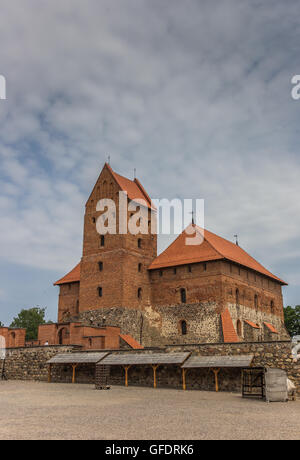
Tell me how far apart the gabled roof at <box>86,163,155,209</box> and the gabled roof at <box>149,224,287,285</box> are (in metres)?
4.09

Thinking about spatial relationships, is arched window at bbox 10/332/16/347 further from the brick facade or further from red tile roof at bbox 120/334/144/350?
red tile roof at bbox 120/334/144/350

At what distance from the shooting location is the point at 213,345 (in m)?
21.0

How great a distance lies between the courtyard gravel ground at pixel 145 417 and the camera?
29.3ft

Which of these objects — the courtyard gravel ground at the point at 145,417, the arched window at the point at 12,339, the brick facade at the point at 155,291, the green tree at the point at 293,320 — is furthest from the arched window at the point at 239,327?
the green tree at the point at 293,320

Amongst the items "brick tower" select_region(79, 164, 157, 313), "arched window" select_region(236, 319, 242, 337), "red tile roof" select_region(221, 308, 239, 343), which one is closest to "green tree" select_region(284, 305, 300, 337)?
"arched window" select_region(236, 319, 242, 337)

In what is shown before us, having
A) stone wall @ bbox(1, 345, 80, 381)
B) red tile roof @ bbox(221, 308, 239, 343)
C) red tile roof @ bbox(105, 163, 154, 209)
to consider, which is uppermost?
red tile roof @ bbox(105, 163, 154, 209)

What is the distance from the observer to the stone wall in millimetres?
25844

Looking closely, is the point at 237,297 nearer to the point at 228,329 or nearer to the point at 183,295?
the point at 228,329

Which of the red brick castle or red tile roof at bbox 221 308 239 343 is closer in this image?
red tile roof at bbox 221 308 239 343

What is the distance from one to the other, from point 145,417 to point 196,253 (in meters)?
21.6

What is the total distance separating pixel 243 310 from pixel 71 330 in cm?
1246

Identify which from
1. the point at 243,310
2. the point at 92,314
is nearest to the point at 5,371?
the point at 92,314
